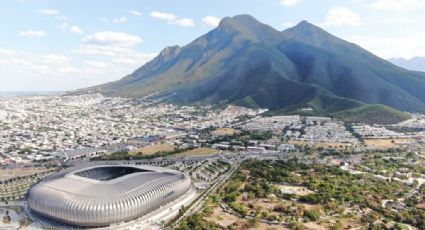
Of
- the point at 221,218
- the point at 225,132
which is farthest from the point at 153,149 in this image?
the point at 221,218

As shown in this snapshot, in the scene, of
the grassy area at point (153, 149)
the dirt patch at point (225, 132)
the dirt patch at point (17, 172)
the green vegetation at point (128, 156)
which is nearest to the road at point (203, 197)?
the green vegetation at point (128, 156)

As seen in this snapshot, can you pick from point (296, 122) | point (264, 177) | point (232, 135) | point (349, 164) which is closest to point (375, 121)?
point (296, 122)

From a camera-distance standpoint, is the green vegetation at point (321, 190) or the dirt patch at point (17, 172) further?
the dirt patch at point (17, 172)

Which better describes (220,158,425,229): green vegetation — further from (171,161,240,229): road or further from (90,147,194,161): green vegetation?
(90,147,194,161): green vegetation

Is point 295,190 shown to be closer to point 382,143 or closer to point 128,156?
point 128,156

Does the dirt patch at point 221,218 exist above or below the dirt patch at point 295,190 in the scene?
below

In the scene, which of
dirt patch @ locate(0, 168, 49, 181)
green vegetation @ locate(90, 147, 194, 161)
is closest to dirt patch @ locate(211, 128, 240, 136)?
green vegetation @ locate(90, 147, 194, 161)

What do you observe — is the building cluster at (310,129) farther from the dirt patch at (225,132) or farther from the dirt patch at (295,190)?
the dirt patch at (295,190)
